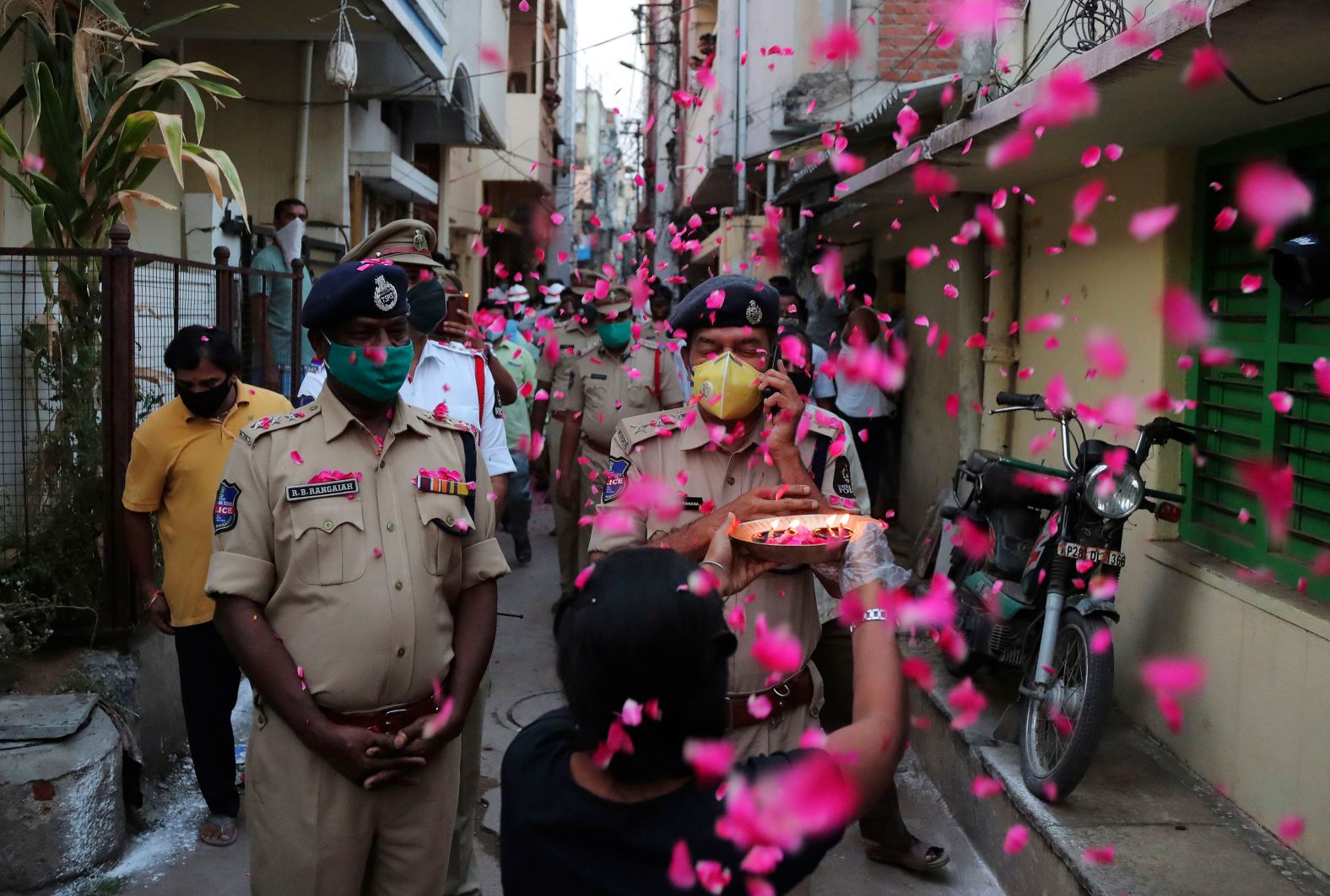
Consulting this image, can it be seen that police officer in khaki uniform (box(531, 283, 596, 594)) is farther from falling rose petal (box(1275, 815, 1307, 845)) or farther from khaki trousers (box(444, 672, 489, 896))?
falling rose petal (box(1275, 815, 1307, 845))

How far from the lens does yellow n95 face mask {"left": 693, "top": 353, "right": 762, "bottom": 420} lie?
3256mm

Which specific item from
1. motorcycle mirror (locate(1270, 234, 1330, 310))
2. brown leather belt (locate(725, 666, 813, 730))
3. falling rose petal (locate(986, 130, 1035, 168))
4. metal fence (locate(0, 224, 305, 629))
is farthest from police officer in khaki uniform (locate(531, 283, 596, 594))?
motorcycle mirror (locate(1270, 234, 1330, 310))

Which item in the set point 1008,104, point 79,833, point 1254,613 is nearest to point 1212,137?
point 1008,104

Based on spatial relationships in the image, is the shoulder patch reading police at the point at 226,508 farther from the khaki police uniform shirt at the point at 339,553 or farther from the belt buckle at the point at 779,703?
the belt buckle at the point at 779,703

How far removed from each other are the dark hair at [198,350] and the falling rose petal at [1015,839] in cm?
339

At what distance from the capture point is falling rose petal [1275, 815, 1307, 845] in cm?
420

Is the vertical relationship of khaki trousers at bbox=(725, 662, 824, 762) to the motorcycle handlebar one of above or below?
below

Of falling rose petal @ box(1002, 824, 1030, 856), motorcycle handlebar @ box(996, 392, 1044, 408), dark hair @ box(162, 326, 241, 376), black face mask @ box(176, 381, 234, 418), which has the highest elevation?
dark hair @ box(162, 326, 241, 376)

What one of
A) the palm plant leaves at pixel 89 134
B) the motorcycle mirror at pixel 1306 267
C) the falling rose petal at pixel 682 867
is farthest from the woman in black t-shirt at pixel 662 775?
the palm plant leaves at pixel 89 134

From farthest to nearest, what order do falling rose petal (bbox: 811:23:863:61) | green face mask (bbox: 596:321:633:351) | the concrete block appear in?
falling rose petal (bbox: 811:23:863:61) → green face mask (bbox: 596:321:633:351) → the concrete block

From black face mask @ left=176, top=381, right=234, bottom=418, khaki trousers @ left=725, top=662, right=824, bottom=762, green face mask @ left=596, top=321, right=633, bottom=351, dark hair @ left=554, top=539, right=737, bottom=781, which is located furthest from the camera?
green face mask @ left=596, top=321, right=633, bottom=351

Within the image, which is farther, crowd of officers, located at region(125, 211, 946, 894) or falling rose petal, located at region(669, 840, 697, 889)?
crowd of officers, located at region(125, 211, 946, 894)

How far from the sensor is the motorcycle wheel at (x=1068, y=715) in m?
4.47

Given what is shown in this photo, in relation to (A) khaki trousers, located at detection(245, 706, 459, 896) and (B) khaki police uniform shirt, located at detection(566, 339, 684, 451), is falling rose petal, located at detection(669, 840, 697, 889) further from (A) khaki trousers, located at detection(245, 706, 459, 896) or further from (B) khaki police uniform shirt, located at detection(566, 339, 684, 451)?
(B) khaki police uniform shirt, located at detection(566, 339, 684, 451)
